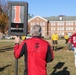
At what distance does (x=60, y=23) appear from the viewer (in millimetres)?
133625

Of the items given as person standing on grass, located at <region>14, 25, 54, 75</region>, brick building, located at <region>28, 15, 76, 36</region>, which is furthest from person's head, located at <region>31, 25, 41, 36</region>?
brick building, located at <region>28, 15, 76, 36</region>

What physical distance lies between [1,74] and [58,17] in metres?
124

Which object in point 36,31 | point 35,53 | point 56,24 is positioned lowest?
point 35,53

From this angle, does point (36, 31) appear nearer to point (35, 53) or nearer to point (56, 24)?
point (35, 53)

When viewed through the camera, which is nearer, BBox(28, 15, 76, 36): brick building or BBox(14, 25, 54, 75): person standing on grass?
BBox(14, 25, 54, 75): person standing on grass

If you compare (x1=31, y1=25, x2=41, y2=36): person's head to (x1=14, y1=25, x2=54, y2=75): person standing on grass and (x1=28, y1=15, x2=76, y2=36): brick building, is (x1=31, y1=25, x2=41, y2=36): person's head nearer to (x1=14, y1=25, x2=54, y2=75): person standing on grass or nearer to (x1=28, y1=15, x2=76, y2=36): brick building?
(x1=14, y1=25, x2=54, y2=75): person standing on grass

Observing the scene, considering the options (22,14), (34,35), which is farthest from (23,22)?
(34,35)

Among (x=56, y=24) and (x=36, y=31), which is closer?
(x=36, y=31)

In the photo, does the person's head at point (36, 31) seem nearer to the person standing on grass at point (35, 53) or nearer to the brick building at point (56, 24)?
the person standing on grass at point (35, 53)

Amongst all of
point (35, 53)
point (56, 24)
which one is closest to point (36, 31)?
point (35, 53)

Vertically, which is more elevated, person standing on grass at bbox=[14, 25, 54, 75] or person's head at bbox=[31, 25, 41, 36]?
person's head at bbox=[31, 25, 41, 36]

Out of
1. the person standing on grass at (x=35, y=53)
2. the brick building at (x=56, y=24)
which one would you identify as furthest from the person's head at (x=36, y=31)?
the brick building at (x=56, y=24)

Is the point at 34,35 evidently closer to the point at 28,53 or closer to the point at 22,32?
the point at 28,53

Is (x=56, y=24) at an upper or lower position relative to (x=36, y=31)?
upper
